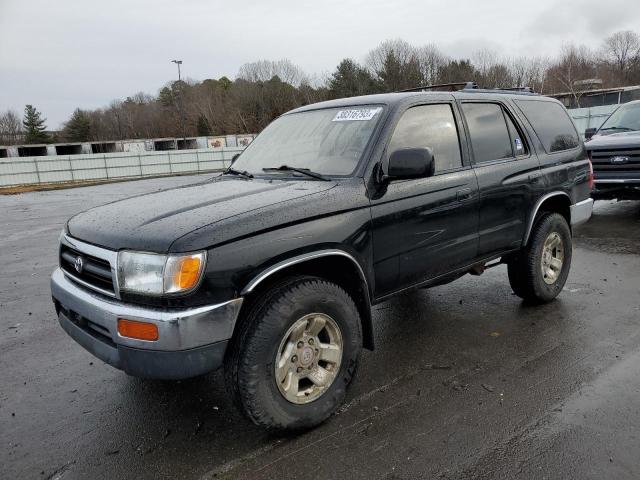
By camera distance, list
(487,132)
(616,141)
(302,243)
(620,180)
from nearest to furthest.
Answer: (302,243), (487,132), (620,180), (616,141)

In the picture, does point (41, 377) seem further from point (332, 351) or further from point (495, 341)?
point (495, 341)

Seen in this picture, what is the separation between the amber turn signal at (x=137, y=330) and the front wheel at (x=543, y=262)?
11.1 ft

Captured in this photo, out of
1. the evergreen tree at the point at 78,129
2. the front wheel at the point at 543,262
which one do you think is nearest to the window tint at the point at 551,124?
the front wheel at the point at 543,262

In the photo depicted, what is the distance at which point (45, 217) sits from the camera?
529 inches

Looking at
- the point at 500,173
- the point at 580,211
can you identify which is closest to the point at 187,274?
the point at 500,173

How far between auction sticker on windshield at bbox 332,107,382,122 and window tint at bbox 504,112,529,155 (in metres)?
1.49

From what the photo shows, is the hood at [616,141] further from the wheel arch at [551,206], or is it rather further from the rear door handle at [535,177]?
the rear door handle at [535,177]

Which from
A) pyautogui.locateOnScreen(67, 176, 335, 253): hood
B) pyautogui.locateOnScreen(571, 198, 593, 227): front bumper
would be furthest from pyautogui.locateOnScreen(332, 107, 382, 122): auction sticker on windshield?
pyautogui.locateOnScreen(571, 198, 593, 227): front bumper

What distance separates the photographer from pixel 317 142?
3766mm

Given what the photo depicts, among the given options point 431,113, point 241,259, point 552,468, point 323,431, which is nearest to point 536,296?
point 431,113

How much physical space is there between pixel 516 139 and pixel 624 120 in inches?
265

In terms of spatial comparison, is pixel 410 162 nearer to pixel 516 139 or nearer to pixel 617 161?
pixel 516 139

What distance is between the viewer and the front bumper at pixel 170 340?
249 cm

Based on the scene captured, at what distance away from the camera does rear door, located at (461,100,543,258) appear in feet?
13.3
